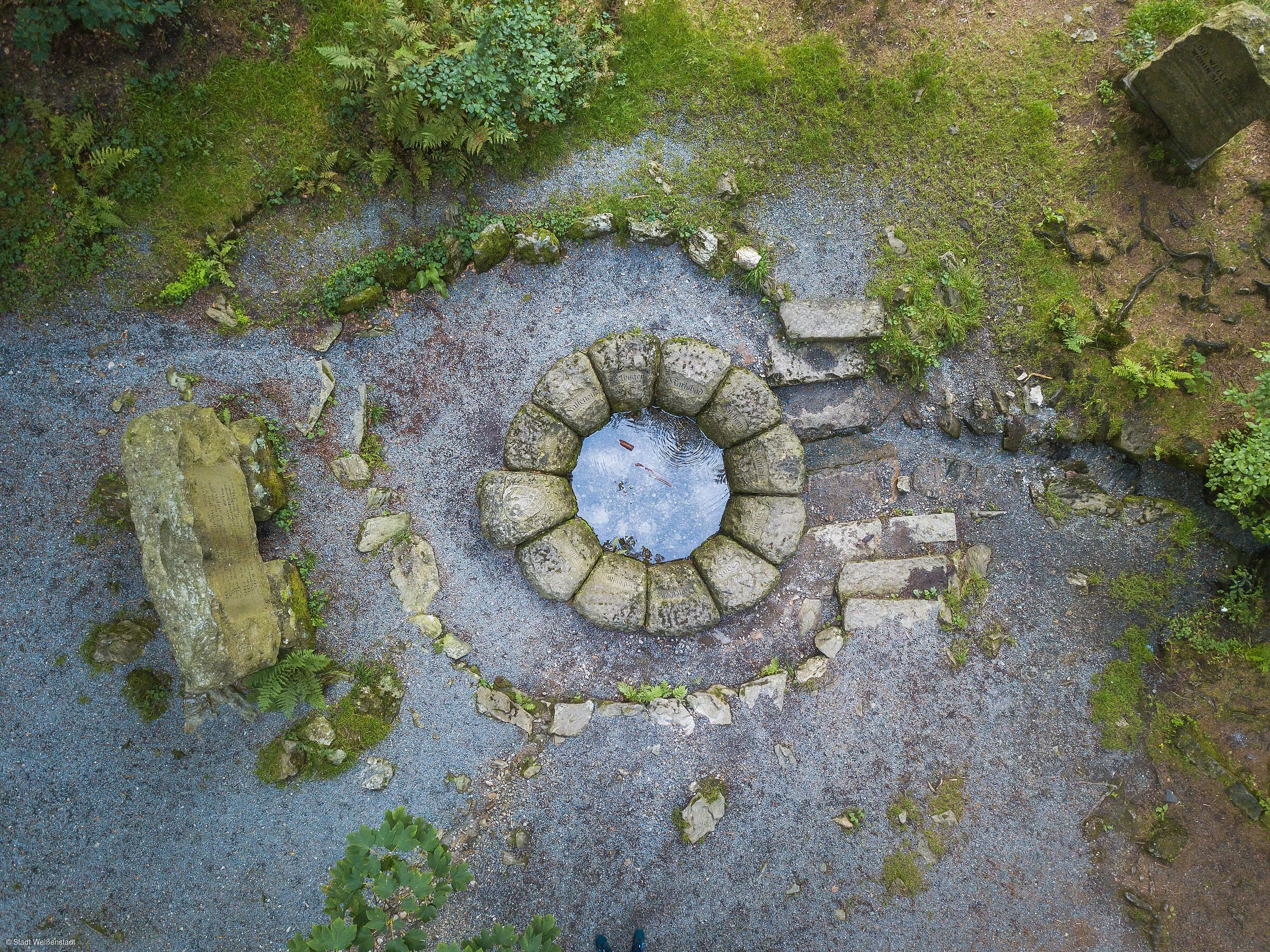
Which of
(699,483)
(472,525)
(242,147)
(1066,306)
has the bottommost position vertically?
(472,525)

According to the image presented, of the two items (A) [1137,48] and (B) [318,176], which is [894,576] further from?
(B) [318,176]

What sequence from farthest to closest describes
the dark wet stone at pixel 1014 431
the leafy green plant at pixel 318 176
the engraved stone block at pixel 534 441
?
the dark wet stone at pixel 1014 431
the engraved stone block at pixel 534 441
the leafy green plant at pixel 318 176

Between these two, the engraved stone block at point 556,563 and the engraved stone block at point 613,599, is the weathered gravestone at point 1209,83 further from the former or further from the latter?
the engraved stone block at point 556,563

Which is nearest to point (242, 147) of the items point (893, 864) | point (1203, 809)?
point (893, 864)

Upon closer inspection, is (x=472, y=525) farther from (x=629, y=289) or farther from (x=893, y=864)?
(x=893, y=864)

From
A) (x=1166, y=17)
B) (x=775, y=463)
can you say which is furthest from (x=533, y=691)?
(x=1166, y=17)

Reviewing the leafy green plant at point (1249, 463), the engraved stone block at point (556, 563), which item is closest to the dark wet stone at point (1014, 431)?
the leafy green plant at point (1249, 463)

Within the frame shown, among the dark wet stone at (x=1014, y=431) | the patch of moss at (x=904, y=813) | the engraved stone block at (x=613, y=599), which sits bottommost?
the patch of moss at (x=904, y=813)
